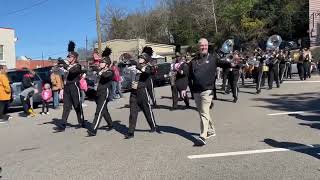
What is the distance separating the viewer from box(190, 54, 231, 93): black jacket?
9.70 m

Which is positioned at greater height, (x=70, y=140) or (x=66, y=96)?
(x=66, y=96)

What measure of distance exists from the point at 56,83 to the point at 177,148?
9532 mm

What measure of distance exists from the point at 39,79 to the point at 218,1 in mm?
43645

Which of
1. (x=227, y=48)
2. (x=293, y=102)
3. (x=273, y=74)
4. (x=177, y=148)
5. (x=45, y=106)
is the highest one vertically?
(x=227, y=48)

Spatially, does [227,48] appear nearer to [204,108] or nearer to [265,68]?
[265,68]

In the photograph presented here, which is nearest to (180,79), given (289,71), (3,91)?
(3,91)

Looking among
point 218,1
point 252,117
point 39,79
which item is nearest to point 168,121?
point 252,117

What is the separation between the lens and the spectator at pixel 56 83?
1803 cm

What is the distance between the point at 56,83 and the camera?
717 inches

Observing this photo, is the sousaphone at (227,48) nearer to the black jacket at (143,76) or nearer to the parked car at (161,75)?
the parked car at (161,75)

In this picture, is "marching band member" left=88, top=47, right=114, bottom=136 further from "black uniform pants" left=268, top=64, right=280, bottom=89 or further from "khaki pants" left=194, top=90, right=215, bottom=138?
"black uniform pants" left=268, top=64, right=280, bottom=89

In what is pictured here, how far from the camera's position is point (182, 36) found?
67812mm

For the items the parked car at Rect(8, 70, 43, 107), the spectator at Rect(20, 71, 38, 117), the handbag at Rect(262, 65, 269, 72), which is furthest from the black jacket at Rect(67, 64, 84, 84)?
the handbag at Rect(262, 65, 269, 72)

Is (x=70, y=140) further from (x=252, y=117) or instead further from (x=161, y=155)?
(x=252, y=117)
